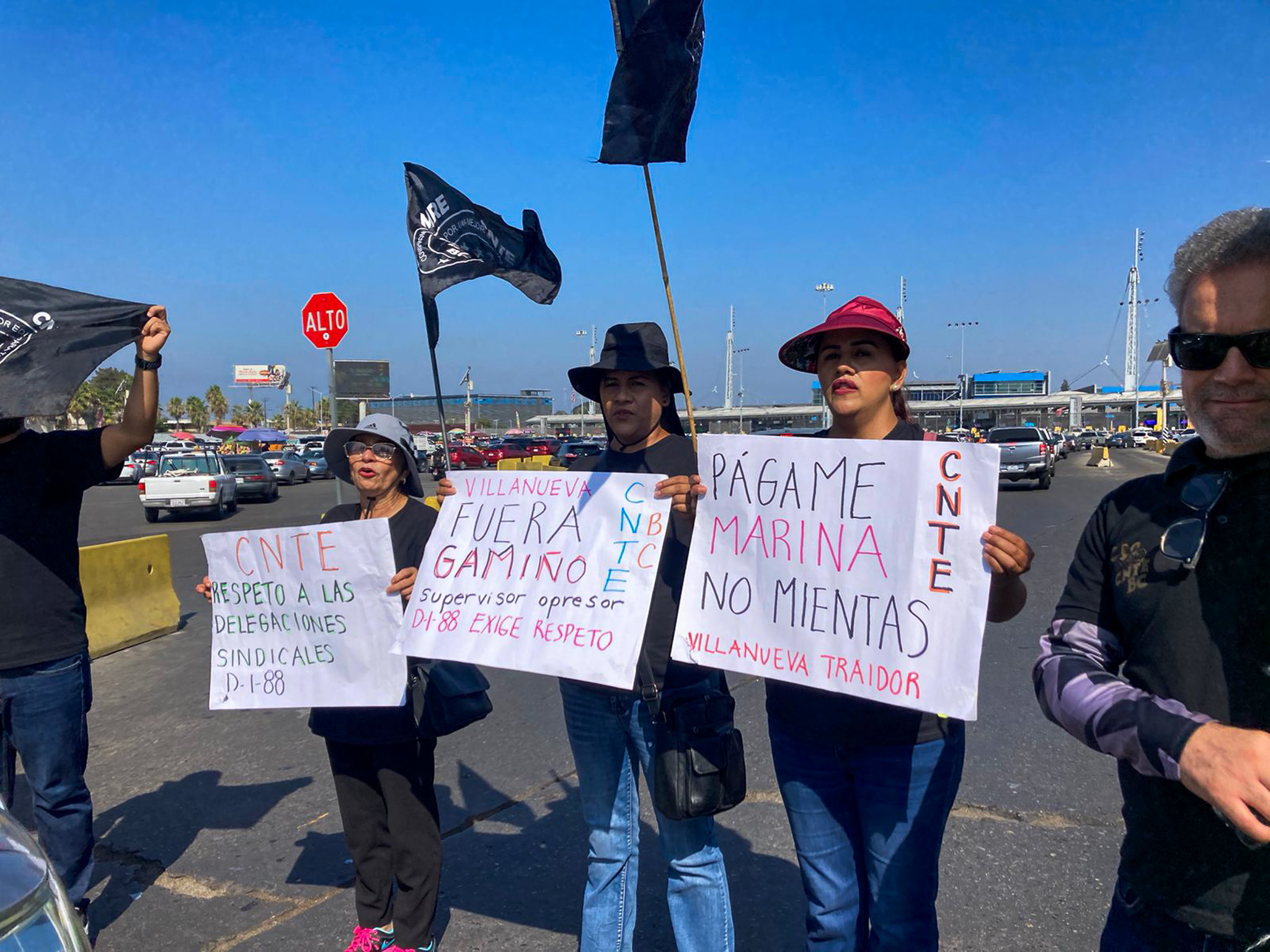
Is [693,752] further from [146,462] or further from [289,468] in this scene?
[289,468]

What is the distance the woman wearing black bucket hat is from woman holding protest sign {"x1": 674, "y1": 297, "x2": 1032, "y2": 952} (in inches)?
14.4

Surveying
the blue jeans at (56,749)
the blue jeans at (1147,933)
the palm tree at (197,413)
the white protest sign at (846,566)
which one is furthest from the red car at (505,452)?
the palm tree at (197,413)

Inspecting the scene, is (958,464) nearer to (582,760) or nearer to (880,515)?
(880,515)

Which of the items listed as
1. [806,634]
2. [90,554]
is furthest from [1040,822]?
[90,554]

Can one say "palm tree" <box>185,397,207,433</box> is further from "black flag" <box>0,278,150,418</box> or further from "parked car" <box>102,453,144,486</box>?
"black flag" <box>0,278,150,418</box>

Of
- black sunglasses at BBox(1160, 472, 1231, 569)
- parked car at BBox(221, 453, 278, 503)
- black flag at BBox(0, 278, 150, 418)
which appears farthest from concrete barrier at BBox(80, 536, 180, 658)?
parked car at BBox(221, 453, 278, 503)

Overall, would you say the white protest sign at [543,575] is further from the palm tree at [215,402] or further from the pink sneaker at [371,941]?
the palm tree at [215,402]

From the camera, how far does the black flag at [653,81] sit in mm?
2492

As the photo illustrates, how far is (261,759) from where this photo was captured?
5.18m

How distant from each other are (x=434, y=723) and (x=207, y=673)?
498 cm

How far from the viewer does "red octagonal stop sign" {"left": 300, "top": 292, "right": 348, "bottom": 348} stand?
1429 centimetres

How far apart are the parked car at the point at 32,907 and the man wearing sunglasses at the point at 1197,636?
6.40 feet

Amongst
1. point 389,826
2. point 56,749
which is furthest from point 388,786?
point 56,749

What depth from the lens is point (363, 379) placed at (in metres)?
49.2
